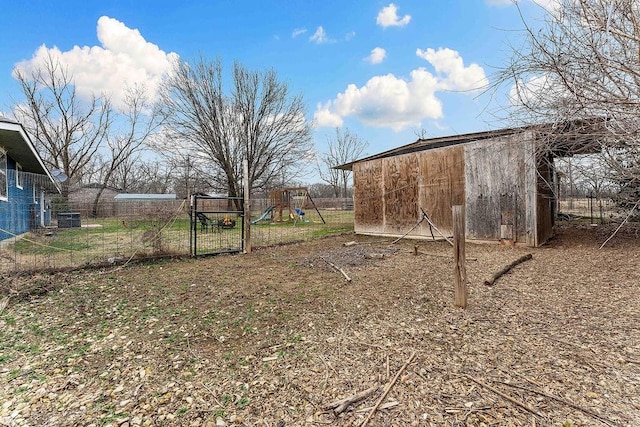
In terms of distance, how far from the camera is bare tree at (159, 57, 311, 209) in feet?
58.2

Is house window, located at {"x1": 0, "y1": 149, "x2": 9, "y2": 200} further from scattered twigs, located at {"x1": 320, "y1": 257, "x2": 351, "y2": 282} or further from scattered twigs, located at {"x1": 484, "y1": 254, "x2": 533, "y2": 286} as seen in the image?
scattered twigs, located at {"x1": 484, "y1": 254, "x2": 533, "y2": 286}

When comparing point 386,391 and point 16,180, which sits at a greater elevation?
point 16,180

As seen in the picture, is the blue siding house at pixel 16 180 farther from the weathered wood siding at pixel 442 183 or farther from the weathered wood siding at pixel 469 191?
the weathered wood siding at pixel 442 183

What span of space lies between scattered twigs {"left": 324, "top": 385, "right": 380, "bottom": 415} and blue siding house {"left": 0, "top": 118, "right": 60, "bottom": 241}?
262 inches

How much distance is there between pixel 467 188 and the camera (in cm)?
741

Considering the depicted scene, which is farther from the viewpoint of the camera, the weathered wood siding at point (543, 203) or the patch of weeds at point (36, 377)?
the weathered wood siding at point (543, 203)

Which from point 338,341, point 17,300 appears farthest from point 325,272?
point 17,300

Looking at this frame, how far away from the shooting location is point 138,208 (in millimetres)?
6211

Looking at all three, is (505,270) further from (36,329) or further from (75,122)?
(75,122)

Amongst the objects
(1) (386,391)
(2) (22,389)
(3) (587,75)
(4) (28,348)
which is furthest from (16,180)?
(3) (587,75)

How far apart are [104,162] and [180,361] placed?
85.3 feet

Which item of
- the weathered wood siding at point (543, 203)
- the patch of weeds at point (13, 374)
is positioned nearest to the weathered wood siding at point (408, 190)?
the weathered wood siding at point (543, 203)

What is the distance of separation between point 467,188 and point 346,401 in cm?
687

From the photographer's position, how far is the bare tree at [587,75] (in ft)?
8.57
